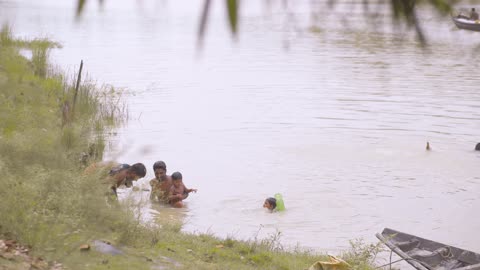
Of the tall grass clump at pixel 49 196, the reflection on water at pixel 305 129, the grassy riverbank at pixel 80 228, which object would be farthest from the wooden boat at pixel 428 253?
the tall grass clump at pixel 49 196

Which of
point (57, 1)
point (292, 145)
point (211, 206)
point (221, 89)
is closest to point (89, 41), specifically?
point (221, 89)

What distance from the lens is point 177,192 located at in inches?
436

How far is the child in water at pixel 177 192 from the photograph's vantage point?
1095 centimetres

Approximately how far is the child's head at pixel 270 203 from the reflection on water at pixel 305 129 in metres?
0.13

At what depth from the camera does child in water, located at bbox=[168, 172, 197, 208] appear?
11.0 m

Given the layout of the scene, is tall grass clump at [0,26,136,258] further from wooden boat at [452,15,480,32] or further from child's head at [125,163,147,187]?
wooden boat at [452,15,480,32]

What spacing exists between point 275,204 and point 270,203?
0.39ft

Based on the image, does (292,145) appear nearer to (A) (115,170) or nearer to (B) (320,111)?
(B) (320,111)

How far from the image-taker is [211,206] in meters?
11.3

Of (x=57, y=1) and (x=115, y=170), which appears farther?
(x=115, y=170)

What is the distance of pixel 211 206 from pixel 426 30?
10.2 m

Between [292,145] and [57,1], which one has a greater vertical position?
[57,1]

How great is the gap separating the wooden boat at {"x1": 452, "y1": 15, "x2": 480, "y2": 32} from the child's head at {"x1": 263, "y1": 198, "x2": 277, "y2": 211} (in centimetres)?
922

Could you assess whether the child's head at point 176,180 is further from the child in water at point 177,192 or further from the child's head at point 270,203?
the child's head at point 270,203
